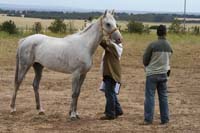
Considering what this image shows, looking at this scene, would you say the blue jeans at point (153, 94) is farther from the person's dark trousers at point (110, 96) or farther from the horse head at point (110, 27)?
the horse head at point (110, 27)

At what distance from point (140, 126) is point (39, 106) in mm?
2227

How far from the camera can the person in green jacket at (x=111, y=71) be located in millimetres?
9633

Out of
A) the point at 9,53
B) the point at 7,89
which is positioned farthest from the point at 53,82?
the point at 9,53

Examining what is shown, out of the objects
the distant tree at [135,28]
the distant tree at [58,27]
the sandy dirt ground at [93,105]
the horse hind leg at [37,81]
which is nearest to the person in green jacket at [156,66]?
the sandy dirt ground at [93,105]

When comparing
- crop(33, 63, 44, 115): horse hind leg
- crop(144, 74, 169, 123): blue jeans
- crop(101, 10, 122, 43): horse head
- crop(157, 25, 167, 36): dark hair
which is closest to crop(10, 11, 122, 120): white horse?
crop(101, 10, 122, 43): horse head

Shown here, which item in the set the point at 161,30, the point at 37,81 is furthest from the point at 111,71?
the point at 37,81

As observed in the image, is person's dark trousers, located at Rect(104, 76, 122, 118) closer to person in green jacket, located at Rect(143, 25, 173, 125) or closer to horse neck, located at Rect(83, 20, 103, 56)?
horse neck, located at Rect(83, 20, 103, 56)

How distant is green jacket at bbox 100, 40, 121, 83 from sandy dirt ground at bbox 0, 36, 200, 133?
34.0 inches

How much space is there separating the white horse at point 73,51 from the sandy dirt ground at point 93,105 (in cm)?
47

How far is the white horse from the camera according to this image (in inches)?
375

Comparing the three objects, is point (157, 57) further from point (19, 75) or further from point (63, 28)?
point (63, 28)

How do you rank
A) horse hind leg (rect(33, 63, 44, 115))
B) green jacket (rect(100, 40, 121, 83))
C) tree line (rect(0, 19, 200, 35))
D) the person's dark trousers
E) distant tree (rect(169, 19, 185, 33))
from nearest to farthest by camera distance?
green jacket (rect(100, 40, 121, 83)), the person's dark trousers, horse hind leg (rect(33, 63, 44, 115)), tree line (rect(0, 19, 200, 35)), distant tree (rect(169, 19, 185, 33))

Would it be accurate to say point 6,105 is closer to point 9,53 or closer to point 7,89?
point 7,89

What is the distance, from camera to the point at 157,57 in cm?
922
